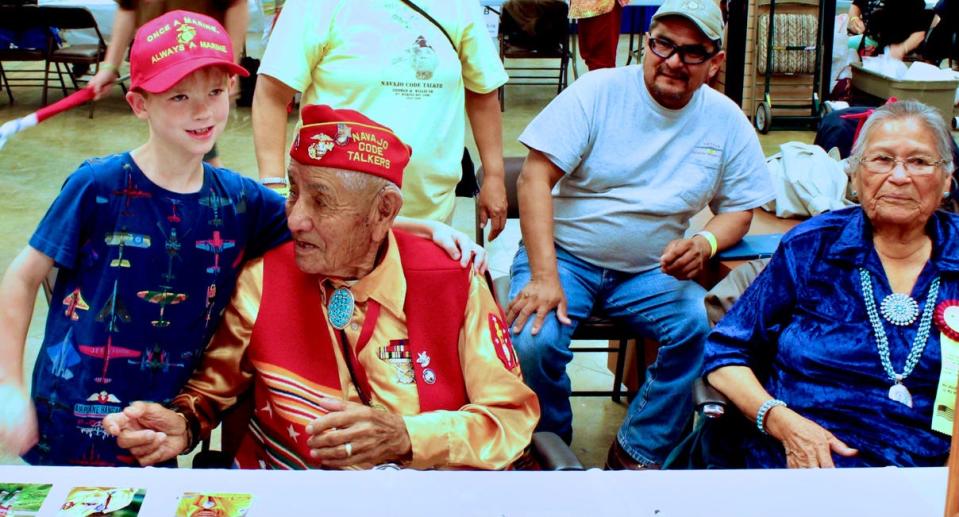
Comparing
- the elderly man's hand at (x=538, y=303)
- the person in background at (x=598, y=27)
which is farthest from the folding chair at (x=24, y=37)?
the elderly man's hand at (x=538, y=303)

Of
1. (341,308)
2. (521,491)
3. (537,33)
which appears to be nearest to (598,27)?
(537,33)

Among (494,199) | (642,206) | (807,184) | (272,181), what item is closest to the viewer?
(272,181)

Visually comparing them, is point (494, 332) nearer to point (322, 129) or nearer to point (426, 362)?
point (426, 362)

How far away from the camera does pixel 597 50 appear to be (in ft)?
22.4

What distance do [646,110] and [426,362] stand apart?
4.03 feet

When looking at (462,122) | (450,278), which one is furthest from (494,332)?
(462,122)

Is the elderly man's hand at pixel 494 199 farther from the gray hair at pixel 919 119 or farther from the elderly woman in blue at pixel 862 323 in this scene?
the gray hair at pixel 919 119

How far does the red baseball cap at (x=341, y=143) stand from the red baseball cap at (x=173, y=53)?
0.53 ft

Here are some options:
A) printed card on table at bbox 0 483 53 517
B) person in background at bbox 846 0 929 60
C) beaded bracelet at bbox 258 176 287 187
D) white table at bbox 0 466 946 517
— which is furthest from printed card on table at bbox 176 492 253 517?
person in background at bbox 846 0 929 60

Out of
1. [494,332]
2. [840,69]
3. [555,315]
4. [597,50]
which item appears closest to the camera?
[494,332]

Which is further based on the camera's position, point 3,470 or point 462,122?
point 462,122

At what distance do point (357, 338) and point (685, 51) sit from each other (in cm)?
133

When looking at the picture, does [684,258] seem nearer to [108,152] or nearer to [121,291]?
[121,291]

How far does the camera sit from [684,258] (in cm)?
274
